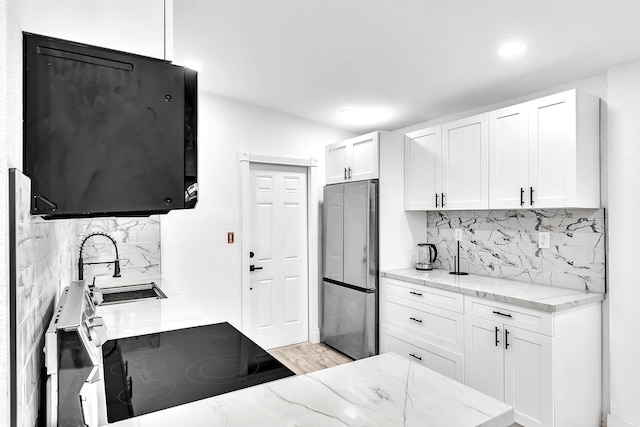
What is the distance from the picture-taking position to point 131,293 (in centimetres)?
283

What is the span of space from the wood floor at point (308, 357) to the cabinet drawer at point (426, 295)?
926mm

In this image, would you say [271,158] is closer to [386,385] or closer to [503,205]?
[503,205]

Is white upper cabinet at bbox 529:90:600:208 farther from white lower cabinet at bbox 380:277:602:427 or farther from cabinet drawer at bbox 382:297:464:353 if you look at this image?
cabinet drawer at bbox 382:297:464:353

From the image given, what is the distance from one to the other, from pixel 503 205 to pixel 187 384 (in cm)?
259

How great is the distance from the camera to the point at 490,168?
121 inches

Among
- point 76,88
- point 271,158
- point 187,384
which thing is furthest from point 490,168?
point 76,88

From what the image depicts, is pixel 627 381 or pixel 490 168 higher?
pixel 490 168

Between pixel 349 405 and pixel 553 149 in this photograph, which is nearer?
pixel 349 405

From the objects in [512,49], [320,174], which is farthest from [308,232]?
[512,49]

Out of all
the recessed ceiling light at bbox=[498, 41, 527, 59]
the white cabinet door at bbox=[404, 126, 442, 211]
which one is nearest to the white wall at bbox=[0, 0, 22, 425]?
the recessed ceiling light at bbox=[498, 41, 527, 59]

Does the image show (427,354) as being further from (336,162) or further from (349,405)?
(349,405)

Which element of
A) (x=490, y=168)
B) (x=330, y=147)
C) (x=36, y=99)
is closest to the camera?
(x=36, y=99)

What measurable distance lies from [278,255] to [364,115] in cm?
175

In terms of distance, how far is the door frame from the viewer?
3.99 metres
